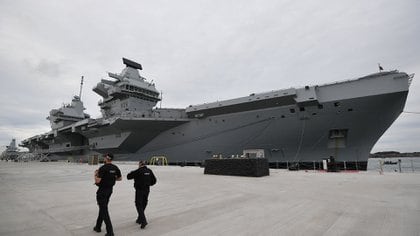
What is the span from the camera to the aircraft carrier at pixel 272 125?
18.8m

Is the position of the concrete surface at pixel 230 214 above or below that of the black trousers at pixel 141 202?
below

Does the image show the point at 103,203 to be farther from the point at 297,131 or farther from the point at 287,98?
the point at 297,131

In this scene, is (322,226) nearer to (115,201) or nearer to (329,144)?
(115,201)

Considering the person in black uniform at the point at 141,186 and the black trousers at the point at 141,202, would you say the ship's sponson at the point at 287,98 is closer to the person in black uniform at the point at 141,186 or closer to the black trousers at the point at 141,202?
the person in black uniform at the point at 141,186

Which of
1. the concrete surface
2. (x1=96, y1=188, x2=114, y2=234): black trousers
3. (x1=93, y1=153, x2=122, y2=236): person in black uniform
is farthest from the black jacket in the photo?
the concrete surface

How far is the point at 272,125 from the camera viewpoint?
889 inches

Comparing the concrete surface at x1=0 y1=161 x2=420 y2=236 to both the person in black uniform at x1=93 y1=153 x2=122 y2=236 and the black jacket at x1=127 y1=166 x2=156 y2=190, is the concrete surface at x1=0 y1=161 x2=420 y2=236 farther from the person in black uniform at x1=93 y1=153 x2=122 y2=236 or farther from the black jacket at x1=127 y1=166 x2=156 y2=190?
the black jacket at x1=127 y1=166 x2=156 y2=190

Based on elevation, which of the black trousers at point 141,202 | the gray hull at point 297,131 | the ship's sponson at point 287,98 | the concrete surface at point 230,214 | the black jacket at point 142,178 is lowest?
the concrete surface at point 230,214

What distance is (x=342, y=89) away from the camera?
19.3 m

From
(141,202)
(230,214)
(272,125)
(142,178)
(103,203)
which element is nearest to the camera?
(103,203)

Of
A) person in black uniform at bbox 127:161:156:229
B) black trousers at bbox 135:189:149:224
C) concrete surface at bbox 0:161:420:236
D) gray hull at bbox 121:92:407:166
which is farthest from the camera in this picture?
gray hull at bbox 121:92:407:166

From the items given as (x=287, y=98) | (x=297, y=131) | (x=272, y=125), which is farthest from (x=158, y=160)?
(x=287, y=98)

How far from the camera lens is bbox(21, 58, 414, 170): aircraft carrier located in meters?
18.8

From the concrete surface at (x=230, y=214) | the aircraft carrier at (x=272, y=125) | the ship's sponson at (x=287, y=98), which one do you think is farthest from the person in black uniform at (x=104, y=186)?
the ship's sponson at (x=287, y=98)
